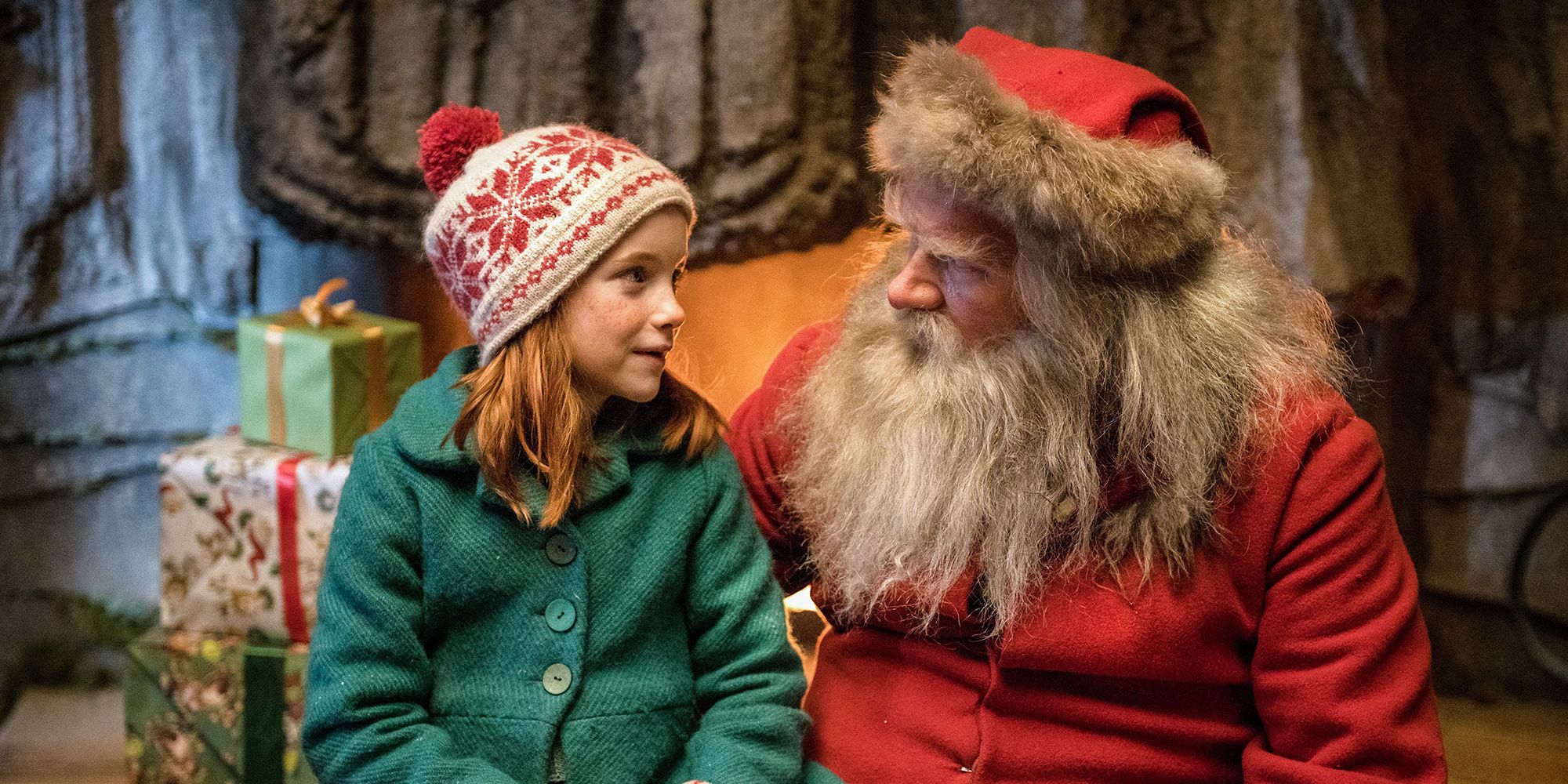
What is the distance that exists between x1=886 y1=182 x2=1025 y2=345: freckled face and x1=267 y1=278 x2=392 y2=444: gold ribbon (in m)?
0.99

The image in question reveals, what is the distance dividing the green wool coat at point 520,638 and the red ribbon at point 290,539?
2.08 ft

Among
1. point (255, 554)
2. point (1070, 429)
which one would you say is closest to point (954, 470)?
point (1070, 429)

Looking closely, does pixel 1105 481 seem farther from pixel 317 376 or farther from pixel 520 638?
pixel 317 376

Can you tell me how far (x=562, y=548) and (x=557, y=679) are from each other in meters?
0.15

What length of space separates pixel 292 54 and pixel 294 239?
441mm

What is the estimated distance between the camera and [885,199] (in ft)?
5.28

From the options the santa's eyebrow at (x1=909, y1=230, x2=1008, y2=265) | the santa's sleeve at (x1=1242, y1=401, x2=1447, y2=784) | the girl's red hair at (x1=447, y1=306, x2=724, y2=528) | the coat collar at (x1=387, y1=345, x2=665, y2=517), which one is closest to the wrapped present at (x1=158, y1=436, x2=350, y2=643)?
the coat collar at (x1=387, y1=345, x2=665, y2=517)

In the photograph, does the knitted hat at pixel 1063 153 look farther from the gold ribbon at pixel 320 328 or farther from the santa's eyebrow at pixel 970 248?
the gold ribbon at pixel 320 328

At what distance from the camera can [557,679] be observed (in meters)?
1.39

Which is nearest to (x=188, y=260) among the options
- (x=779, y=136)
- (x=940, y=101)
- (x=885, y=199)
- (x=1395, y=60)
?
(x=779, y=136)

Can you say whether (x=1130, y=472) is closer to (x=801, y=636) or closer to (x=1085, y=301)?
(x=1085, y=301)

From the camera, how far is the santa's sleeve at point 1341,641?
140cm

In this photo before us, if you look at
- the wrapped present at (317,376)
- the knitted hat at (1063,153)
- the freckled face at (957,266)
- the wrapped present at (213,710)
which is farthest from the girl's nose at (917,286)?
the wrapped present at (213,710)

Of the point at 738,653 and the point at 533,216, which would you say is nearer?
the point at 533,216
